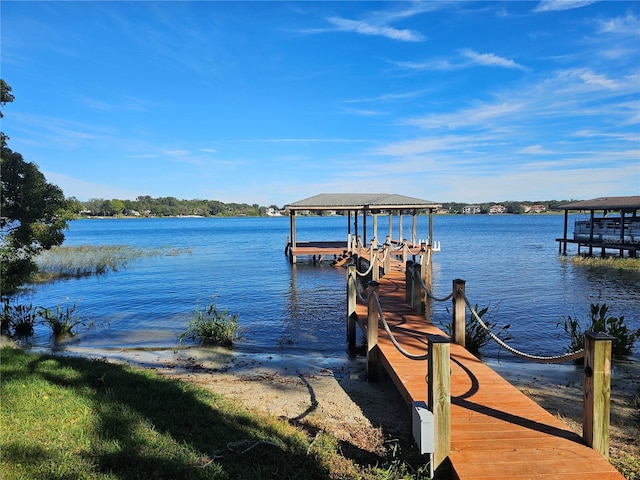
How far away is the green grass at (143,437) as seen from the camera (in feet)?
12.8

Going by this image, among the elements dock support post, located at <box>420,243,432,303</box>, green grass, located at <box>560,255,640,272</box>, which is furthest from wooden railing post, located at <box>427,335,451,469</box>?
green grass, located at <box>560,255,640,272</box>

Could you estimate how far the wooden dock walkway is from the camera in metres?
3.70

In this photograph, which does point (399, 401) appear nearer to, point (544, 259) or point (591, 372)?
point (591, 372)

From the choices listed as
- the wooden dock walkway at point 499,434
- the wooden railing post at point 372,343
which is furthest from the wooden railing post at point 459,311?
the wooden railing post at point 372,343

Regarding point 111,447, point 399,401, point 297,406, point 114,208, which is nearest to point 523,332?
point 399,401

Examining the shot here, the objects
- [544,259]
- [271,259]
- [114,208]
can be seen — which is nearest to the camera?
[544,259]

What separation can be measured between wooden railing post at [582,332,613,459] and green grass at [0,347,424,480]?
1734 mm

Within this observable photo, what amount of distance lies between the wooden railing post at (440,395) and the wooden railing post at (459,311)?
2.70 m

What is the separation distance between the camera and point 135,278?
23.6m

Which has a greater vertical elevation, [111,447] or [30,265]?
[30,265]

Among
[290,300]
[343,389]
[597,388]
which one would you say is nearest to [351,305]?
[343,389]

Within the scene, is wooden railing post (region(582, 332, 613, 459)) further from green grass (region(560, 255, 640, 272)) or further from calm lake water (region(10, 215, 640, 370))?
green grass (region(560, 255, 640, 272))

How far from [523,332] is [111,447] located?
35.0 feet

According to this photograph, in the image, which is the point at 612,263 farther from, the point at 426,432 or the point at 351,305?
the point at 426,432
